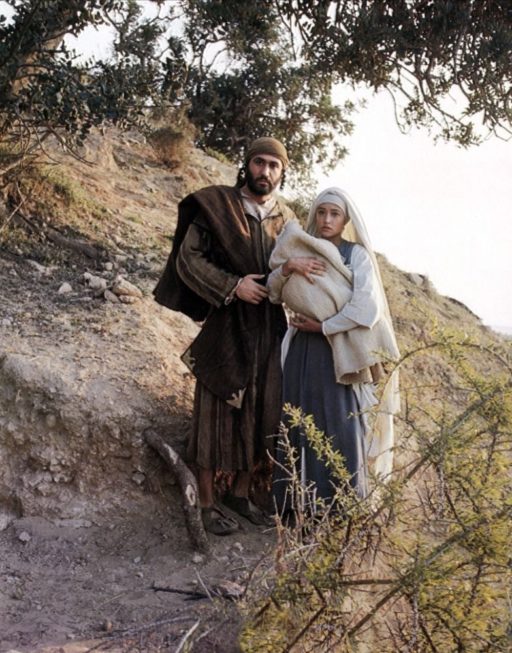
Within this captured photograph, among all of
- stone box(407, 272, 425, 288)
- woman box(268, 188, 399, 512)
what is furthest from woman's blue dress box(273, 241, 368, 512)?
stone box(407, 272, 425, 288)

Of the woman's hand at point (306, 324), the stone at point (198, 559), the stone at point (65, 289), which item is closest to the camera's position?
the woman's hand at point (306, 324)

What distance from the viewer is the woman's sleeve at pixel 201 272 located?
14.4 feet

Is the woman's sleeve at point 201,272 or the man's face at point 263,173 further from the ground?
the man's face at point 263,173

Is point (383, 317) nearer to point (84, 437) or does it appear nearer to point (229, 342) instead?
point (229, 342)

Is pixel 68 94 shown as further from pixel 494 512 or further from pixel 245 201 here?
pixel 494 512

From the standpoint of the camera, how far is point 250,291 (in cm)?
435

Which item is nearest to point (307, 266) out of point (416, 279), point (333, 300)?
point (333, 300)

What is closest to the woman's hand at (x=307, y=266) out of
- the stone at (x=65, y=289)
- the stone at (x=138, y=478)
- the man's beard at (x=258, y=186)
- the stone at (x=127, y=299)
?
the man's beard at (x=258, y=186)

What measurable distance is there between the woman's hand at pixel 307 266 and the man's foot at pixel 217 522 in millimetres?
1503

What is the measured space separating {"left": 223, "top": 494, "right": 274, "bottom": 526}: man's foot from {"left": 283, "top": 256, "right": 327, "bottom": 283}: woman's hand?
4.80 feet

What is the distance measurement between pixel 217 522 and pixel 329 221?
6.09ft

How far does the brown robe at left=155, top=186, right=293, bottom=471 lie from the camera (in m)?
4.46

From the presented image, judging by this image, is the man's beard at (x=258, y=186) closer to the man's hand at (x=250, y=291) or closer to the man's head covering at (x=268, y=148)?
the man's head covering at (x=268, y=148)

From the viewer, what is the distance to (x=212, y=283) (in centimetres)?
441
